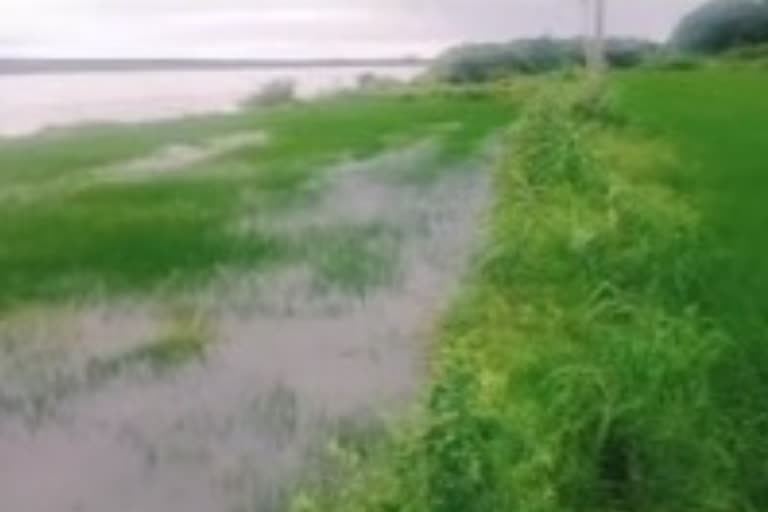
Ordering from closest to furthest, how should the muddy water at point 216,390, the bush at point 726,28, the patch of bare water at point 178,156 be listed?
the muddy water at point 216,390 < the patch of bare water at point 178,156 < the bush at point 726,28

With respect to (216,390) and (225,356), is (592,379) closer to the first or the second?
(216,390)

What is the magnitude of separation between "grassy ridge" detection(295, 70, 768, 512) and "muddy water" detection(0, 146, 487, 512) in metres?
0.35

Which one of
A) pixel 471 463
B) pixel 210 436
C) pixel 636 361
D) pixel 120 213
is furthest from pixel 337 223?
pixel 471 463

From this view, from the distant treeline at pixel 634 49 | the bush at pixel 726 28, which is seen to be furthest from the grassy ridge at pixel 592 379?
the bush at pixel 726 28

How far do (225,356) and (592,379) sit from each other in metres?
3.07

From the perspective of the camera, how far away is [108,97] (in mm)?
31469

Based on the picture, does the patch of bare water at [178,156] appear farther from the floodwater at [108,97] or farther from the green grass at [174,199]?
the floodwater at [108,97]

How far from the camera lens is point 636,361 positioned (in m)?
6.25

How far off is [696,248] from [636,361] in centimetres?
295

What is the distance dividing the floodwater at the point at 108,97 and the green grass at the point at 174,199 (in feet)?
3.43

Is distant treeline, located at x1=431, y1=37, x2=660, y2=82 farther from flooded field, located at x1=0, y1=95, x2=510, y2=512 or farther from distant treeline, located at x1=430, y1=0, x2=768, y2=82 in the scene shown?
flooded field, located at x1=0, y1=95, x2=510, y2=512

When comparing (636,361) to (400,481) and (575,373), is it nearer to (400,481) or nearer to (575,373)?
(575,373)

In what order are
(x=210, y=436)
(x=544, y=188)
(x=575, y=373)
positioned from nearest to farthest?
(x=575, y=373) < (x=210, y=436) < (x=544, y=188)

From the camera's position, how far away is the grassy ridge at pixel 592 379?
5.50m
